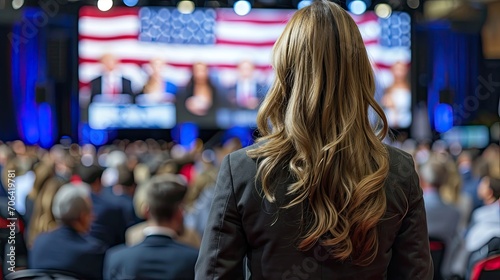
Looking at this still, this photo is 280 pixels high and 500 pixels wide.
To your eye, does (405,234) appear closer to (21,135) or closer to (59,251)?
(59,251)

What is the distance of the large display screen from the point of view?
802 centimetres

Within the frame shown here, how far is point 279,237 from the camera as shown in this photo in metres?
1.22

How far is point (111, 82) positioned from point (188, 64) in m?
0.87

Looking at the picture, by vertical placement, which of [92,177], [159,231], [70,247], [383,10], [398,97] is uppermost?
[383,10]

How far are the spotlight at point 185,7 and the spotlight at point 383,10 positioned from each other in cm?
202

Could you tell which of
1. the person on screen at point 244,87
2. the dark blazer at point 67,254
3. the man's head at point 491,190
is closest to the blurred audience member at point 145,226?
the dark blazer at point 67,254

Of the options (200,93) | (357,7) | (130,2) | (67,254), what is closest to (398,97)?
(357,7)

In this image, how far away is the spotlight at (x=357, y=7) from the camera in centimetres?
813

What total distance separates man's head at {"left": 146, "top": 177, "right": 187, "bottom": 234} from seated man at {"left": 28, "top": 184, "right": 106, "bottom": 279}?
59cm

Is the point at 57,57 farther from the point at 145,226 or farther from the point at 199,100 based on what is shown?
the point at 145,226

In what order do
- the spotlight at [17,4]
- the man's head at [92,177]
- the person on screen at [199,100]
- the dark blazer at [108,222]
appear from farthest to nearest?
1. the person on screen at [199,100]
2. the spotlight at [17,4]
3. the man's head at [92,177]
4. the dark blazer at [108,222]

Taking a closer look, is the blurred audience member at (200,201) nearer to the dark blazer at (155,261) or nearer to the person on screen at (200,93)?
the dark blazer at (155,261)

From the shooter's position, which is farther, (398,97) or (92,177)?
(398,97)

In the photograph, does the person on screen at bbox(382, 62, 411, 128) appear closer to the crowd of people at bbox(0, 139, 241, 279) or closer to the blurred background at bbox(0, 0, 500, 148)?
the blurred background at bbox(0, 0, 500, 148)
